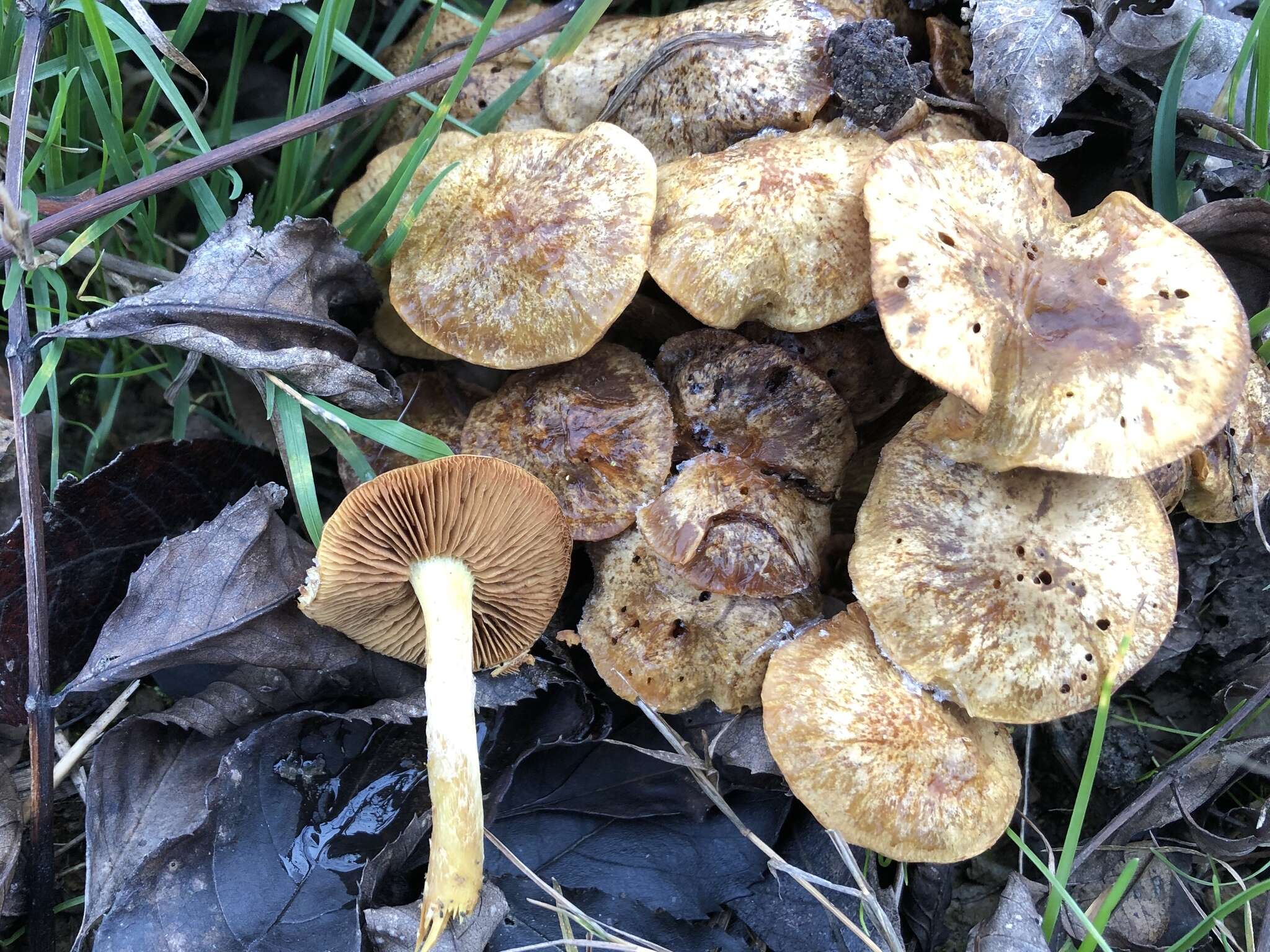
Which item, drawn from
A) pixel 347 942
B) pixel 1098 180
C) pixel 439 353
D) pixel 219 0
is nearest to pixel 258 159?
pixel 219 0

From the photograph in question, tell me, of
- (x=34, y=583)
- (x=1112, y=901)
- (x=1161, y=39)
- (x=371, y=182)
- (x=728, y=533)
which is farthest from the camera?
(x=371, y=182)

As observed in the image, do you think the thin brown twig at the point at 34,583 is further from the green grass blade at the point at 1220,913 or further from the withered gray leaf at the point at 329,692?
the green grass blade at the point at 1220,913

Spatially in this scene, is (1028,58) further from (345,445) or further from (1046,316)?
(345,445)

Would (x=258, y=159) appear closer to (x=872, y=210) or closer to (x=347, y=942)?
(x=872, y=210)

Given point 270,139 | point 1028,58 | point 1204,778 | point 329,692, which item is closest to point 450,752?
point 329,692

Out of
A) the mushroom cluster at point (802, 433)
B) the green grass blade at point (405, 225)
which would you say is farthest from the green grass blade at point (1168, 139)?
the green grass blade at point (405, 225)

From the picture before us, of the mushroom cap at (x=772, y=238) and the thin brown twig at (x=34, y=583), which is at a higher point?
the mushroom cap at (x=772, y=238)

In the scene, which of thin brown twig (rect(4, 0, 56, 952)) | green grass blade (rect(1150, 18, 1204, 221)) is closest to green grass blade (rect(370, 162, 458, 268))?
thin brown twig (rect(4, 0, 56, 952))
